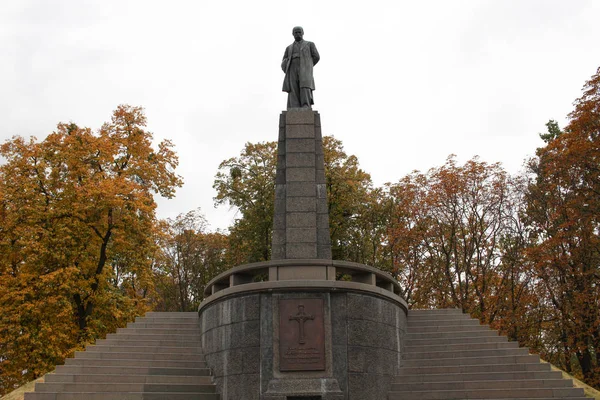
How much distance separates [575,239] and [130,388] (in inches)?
660

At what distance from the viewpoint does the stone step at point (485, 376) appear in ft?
43.9

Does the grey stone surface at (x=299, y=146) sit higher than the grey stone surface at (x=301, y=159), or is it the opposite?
the grey stone surface at (x=299, y=146)

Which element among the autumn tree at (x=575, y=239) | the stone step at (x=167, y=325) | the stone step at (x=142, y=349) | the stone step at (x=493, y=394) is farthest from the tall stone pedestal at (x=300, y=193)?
the autumn tree at (x=575, y=239)

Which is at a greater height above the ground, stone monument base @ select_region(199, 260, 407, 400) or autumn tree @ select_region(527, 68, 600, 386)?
autumn tree @ select_region(527, 68, 600, 386)

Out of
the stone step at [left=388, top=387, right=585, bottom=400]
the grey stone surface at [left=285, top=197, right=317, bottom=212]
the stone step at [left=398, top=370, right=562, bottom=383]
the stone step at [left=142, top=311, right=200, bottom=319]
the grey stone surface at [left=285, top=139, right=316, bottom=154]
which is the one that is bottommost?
the stone step at [left=388, top=387, right=585, bottom=400]

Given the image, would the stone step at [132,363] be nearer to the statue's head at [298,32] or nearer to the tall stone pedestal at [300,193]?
the tall stone pedestal at [300,193]

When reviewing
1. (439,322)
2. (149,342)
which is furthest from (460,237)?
(149,342)

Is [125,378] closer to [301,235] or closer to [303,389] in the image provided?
[303,389]

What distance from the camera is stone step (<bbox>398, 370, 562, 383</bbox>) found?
13383 mm

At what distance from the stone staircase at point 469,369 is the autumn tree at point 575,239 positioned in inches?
301

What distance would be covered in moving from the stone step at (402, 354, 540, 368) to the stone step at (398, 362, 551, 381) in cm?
16

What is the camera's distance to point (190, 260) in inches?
1423

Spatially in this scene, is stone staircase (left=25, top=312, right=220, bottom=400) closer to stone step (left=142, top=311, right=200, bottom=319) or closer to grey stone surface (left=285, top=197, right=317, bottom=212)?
stone step (left=142, top=311, right=200, bottom=319)

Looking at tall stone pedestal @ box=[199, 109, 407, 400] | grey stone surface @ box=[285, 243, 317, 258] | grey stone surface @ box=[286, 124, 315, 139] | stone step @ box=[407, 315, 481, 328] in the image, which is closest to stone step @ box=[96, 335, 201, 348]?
tall stone pedestal @ box=[199, 109, 407, 400]
